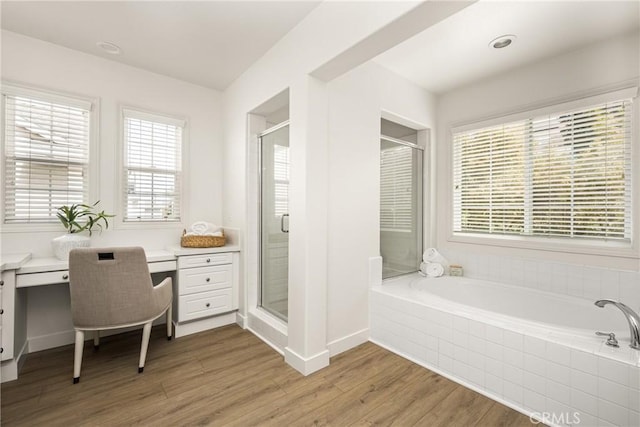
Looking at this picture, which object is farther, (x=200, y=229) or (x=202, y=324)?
(x=200, y=229)

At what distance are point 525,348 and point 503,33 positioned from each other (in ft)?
7.44

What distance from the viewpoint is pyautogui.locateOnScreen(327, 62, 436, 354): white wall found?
234cm

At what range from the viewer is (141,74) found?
2.88 meters

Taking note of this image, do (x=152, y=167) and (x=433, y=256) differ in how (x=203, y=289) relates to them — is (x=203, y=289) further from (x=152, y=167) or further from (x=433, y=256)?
(x=433, y=256)

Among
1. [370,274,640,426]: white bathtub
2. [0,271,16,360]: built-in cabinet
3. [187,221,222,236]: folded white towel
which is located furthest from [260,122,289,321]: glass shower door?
[0,271,16,360]: built-in cabinet

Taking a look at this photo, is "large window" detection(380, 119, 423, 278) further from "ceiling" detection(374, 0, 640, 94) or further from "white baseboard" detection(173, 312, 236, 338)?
"white baseboard" detection(173, 312, 236, 338)

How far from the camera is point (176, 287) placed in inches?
105

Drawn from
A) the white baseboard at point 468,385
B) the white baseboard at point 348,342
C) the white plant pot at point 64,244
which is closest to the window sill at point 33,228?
the white plant pot at point 64,244

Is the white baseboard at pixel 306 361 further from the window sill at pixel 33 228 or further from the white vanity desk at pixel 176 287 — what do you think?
the window sill at pixel 33 228

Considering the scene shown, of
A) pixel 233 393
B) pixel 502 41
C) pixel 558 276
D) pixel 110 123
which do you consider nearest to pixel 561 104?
pixel 502 41

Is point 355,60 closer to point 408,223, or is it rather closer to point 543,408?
point 408,223

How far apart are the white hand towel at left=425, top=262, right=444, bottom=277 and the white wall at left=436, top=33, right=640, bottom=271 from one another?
0.29m

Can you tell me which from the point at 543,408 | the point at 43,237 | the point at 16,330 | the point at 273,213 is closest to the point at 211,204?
the point at 273,213

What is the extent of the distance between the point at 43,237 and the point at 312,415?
2587 mm
